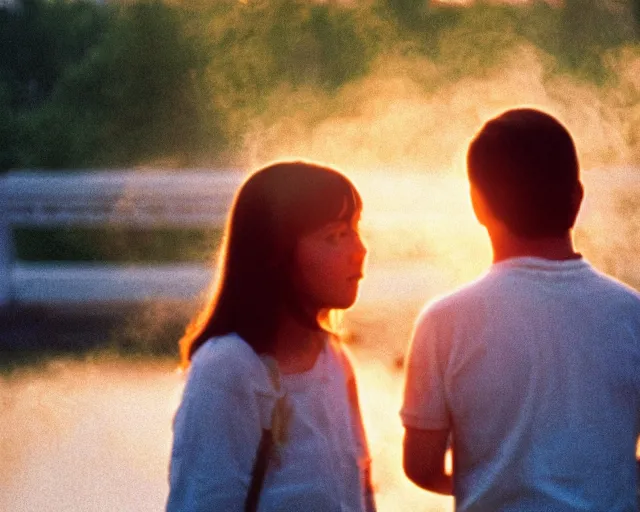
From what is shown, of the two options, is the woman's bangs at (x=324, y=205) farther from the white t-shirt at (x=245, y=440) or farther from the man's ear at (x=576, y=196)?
the man's ear at (x=576, y=196)

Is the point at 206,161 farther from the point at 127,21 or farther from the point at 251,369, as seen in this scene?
the point at 251,369

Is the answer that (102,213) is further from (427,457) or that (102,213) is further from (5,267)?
(427,457)

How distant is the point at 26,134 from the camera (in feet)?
40.3

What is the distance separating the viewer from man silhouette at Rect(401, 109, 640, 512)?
206 centimetres

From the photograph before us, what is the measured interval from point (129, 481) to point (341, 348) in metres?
2.98

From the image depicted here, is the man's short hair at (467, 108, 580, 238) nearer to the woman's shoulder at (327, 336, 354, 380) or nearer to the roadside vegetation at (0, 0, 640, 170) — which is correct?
the woman's shoulder at (327, 336, 354, 380)

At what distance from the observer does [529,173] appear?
6.79ft

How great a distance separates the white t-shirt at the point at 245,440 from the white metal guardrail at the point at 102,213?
601 centimetres

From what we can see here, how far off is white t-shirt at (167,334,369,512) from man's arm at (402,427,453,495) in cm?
11

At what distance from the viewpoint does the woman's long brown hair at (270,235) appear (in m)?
2.18

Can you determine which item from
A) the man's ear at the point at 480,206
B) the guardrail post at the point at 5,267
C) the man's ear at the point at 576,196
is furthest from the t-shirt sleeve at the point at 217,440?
the guardrail post at the point at 5,267

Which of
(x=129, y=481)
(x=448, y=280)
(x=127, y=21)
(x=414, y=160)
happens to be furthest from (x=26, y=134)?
(x=129, y=481)

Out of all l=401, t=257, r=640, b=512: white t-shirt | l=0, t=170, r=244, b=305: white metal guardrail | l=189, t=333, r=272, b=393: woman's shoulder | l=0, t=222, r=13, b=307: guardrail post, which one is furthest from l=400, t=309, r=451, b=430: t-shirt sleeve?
l=0, t=222, r=13, b=307: guardrail post

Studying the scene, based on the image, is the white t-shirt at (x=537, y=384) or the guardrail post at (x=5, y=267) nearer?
→ the white t-shirt at (x=537, y=384)
